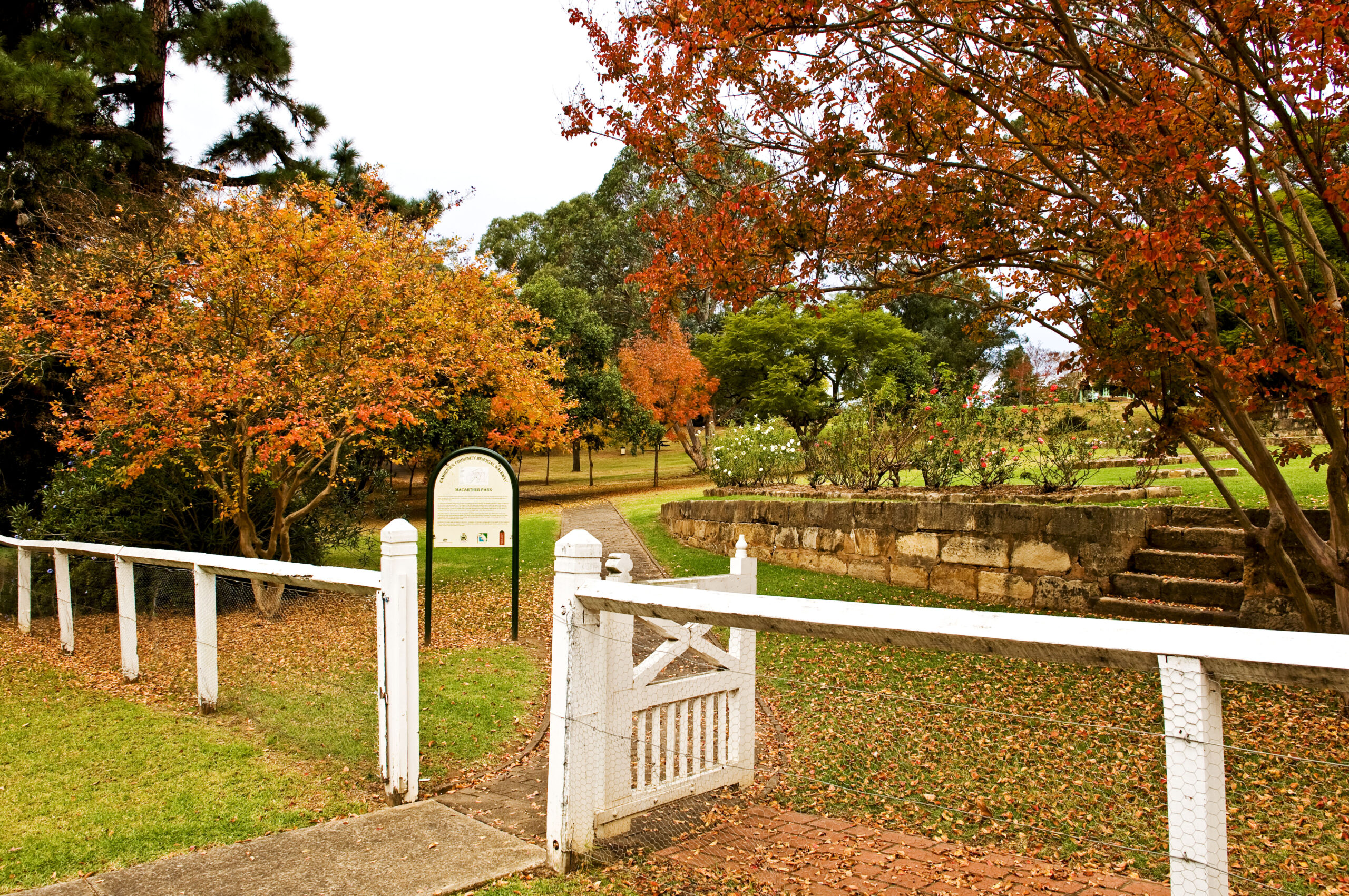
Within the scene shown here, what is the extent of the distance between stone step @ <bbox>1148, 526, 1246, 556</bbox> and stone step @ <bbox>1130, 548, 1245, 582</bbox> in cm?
6

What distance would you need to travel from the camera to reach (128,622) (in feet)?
22.0

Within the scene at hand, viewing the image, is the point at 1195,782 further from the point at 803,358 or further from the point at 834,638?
the point at 803,358

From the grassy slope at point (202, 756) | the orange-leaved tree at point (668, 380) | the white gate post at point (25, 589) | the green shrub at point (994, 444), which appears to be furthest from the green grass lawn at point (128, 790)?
the orange-leaved tree at point (668, 380)

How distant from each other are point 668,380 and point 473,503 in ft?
76.8

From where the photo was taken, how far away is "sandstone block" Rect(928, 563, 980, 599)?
8.89 m

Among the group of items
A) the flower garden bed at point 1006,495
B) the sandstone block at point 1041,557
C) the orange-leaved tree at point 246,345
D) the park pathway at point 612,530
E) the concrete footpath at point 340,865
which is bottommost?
the park pathway at point 612,530

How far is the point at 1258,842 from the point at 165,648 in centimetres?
677

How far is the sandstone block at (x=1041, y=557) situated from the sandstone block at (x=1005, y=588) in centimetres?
15

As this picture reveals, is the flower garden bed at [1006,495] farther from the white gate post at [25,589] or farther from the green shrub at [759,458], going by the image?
the white gate post at [25,589]

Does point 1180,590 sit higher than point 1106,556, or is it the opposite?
point 1106,556

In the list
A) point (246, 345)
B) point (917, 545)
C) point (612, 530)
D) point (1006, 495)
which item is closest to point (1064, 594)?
point (917, 545)

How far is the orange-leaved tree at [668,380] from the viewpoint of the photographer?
1236 inches

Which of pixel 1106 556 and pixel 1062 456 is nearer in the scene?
pixel 1106 556

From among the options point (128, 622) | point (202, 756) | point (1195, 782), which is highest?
point (1195, 782)
